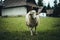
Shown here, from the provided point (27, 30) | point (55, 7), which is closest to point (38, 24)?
point (27, 30)

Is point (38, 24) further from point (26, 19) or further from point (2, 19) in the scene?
point (2, 19)

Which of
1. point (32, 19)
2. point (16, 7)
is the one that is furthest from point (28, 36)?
point (16, 7)

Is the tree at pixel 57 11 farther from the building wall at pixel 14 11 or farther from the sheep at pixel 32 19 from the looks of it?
the building wall at pixel 14 11

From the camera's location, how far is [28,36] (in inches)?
104

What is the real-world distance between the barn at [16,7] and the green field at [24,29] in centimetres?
6

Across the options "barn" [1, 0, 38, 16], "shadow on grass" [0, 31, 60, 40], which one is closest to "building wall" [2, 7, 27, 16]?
"barn" [1, 0, 38, 16]

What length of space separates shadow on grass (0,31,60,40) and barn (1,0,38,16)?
0.22 meters

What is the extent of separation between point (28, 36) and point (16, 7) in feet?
1.09

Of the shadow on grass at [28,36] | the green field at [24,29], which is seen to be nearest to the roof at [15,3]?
the green field at [24,29]

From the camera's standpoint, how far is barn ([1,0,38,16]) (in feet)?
8.54

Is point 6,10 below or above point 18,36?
above

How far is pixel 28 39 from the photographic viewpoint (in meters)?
2.50

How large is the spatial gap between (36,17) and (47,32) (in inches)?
8.2

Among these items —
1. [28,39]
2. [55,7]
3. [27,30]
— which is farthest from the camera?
[27,30]
